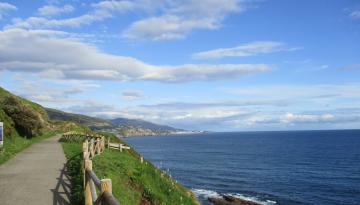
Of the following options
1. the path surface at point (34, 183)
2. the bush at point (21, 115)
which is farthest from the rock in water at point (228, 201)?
the path surface at point (34, 183)

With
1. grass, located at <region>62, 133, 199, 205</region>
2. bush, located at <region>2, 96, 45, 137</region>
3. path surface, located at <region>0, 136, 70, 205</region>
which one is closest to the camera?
path surface, located at <region>0, 136, 70, 205</region>

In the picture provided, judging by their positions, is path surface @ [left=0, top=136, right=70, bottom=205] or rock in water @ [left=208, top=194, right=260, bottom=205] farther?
rock in water @ [left=208, top=194, right=260, bottom=205]

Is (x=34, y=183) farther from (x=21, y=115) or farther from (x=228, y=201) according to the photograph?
(x=228, y=201)

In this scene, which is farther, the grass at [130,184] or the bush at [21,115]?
the bush at [21,115]

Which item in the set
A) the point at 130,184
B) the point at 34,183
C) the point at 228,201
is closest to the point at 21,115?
the point at 228,201

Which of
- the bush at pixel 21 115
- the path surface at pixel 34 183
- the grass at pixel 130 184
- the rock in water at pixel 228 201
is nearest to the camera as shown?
the path surface at pixel 34 183

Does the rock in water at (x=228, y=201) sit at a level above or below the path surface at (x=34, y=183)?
below

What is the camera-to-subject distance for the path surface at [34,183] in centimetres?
1342

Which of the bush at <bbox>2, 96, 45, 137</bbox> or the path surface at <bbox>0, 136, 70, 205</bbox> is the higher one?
the bush at <bbox>2, 96, 45, 137</bbox>

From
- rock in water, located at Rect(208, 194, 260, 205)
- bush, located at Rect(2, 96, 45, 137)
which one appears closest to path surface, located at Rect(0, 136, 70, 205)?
bush, located at Rect(2, 96, 45, 137)

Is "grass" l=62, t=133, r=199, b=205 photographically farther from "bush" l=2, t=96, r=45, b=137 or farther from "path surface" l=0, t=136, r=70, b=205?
"bush" l=2, t=96, r=45, b=137

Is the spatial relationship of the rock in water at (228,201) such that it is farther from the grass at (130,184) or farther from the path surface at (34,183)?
the path surface at (34,183)

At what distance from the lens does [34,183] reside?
16.2 m

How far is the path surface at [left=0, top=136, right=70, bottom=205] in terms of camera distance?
13422 mm
